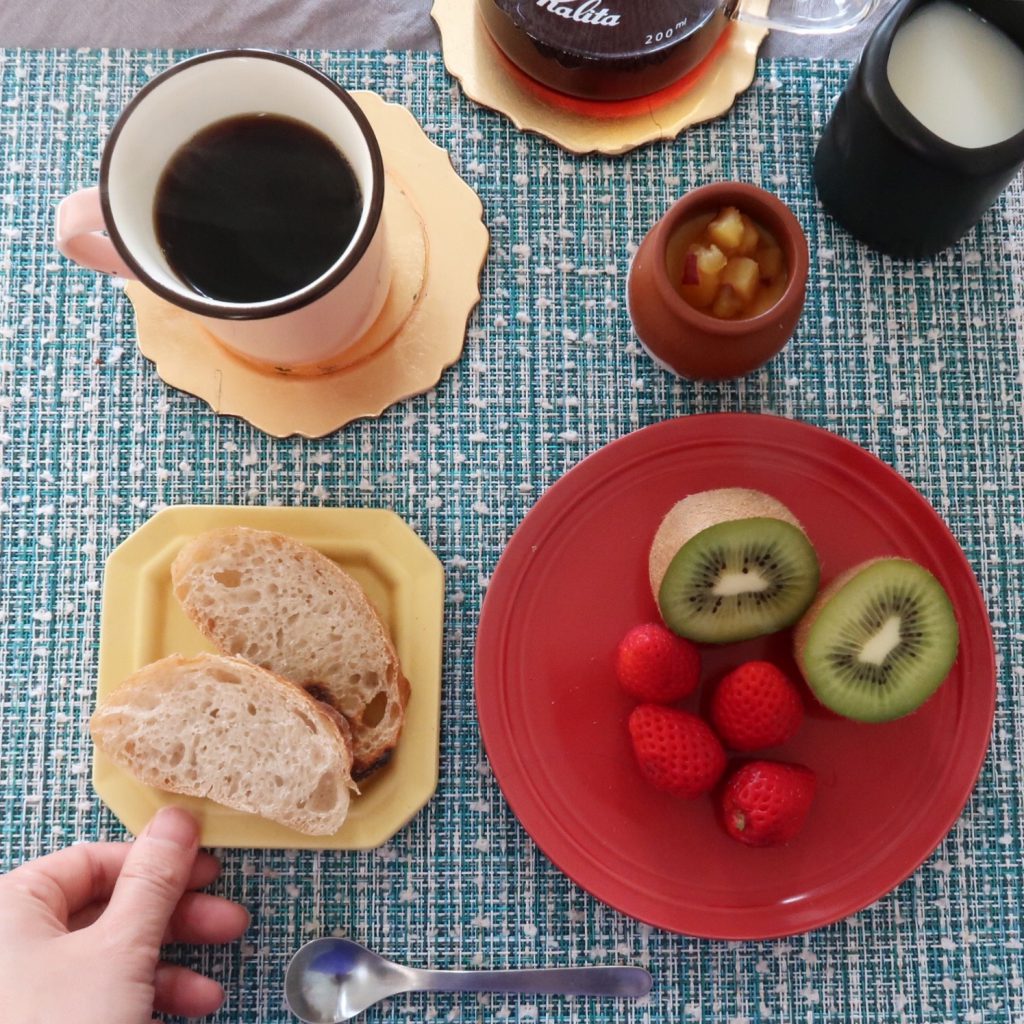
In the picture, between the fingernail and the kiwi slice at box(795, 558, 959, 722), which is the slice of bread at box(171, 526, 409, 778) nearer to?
the fingernail

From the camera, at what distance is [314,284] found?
2.37 feet

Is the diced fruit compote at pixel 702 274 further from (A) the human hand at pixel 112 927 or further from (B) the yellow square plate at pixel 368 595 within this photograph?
(A) the human hand at pixel 112 927

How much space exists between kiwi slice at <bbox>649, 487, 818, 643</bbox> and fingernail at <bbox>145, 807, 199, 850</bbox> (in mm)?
424

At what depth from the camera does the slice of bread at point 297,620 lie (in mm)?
841

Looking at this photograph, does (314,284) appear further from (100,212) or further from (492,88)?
(492,88)

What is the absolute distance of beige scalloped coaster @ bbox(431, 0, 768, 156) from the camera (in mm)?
937

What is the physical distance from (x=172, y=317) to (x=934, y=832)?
2.58ft

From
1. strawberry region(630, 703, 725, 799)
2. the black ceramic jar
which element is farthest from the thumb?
the black ceramic jar

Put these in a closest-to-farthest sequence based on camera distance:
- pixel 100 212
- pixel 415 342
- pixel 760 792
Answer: pixel 100 212 → pixel 760 792 → pixel 415 342

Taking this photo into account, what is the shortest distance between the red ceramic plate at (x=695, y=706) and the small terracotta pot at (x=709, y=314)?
78mm

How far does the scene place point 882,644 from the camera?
2.67 feet

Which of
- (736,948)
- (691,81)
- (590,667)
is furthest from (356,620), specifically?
(691,81)

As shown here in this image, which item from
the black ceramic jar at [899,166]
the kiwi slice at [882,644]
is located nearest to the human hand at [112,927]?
the kiwi slice at [882,644]

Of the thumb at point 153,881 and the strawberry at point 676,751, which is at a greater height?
the strawberry at point 676,751
